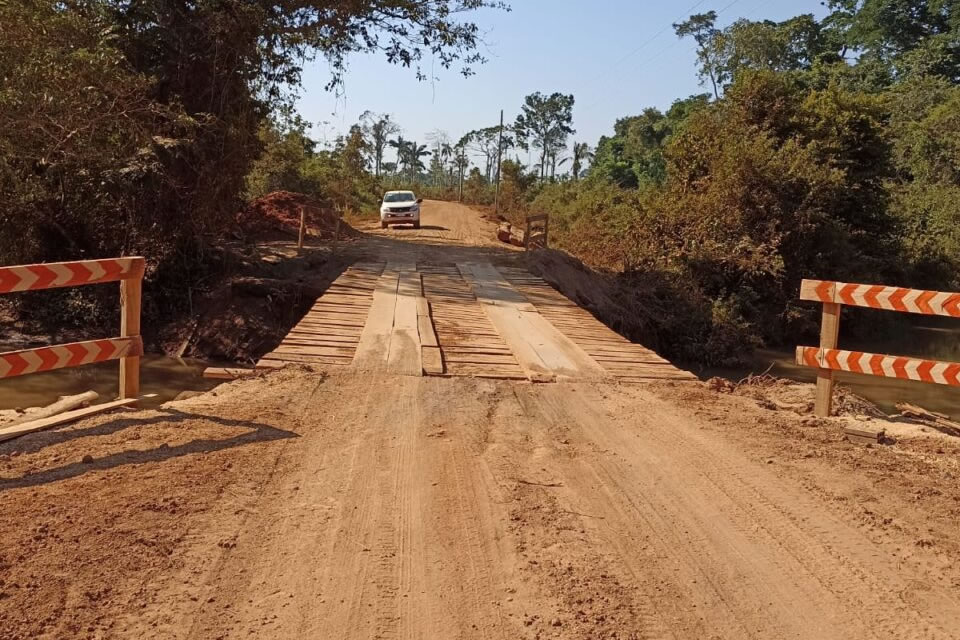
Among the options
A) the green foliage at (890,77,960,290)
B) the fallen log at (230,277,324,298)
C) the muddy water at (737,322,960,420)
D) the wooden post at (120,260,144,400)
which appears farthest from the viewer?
the green foliage at (890,77,960,290)

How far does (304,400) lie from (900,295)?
5.18 meters

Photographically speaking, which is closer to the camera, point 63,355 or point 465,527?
point 465,527

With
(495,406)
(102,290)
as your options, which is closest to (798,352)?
(495,406)

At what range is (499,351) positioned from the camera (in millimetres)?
9148

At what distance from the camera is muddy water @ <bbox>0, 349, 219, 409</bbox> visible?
38.3ft

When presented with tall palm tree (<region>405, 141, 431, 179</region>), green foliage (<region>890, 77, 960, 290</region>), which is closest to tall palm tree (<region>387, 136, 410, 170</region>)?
tall palm tree (<region>405, 141, 431, 179</region>)

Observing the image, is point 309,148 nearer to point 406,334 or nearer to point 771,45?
point 406,334

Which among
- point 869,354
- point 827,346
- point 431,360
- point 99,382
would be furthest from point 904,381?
point 99,382

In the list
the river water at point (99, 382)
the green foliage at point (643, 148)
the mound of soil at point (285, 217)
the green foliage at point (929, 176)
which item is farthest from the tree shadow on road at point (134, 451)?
the green foliage at point (643, 148)

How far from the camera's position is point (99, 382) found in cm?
1305

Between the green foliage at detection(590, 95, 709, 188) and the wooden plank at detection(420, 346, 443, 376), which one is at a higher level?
the green foliage at detection(590, 95, 709, 188)

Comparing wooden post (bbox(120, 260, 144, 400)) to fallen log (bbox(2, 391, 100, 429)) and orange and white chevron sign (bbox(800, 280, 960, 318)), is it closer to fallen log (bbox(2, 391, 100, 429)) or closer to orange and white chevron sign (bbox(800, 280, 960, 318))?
fallen log (bbox(2, 391, 100, 429))

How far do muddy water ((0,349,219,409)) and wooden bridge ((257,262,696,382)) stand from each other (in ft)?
10.1

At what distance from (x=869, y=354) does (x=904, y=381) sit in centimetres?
1289
